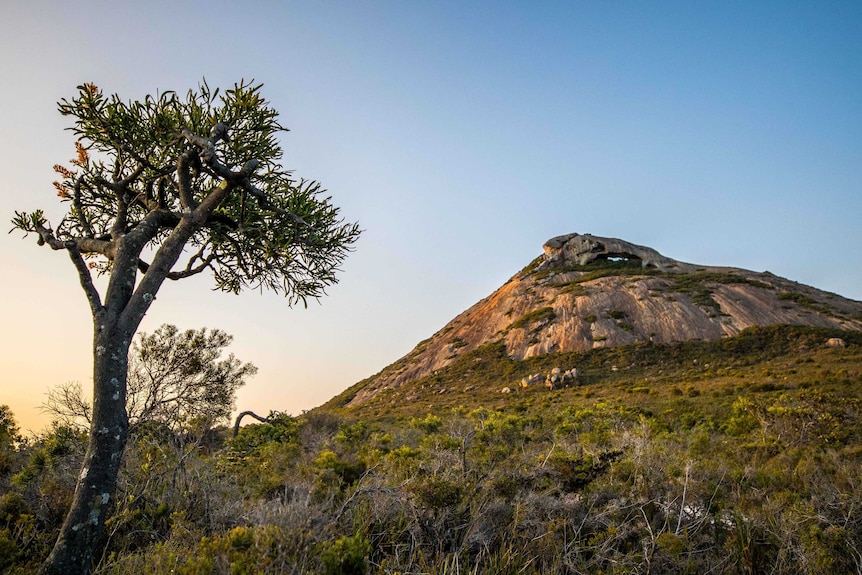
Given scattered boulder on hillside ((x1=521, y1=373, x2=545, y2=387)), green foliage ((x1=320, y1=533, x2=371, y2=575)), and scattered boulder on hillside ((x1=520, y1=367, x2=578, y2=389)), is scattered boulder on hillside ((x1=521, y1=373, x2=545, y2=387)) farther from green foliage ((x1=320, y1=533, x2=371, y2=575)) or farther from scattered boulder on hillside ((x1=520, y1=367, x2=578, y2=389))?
green foliage ((x1=320, y1=533, x2=371, y2=575))

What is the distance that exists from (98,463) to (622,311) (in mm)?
52443

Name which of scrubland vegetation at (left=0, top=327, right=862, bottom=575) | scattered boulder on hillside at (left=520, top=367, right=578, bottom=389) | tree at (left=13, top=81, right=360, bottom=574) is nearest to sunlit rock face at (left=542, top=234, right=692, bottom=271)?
scattered boulder on hillside at (left=520, top=367, right=578, bottom=389)

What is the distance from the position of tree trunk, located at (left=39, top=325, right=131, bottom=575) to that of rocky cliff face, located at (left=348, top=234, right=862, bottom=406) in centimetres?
4421

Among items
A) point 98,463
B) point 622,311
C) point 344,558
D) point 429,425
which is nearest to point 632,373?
point 622,311

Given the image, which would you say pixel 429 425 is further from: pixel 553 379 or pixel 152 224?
pixel 553 379

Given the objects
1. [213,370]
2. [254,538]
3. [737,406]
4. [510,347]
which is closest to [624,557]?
[254,538]

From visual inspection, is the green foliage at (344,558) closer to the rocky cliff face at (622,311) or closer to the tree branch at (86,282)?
the tree branch at (86,282)

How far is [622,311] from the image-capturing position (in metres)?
50.3

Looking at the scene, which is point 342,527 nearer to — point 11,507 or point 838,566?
point 11,507

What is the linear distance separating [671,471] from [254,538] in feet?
20.5

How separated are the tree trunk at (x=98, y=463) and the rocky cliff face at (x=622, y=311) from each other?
44.2 meters

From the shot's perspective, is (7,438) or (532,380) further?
(532,380)

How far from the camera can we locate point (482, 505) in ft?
17.3

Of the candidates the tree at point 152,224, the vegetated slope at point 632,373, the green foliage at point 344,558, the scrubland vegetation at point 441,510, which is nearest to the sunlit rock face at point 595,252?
the vegetated slope at point 632,373
